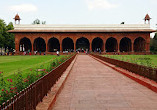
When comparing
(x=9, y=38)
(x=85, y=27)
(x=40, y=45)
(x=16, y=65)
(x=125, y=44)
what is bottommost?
(x=16, y=65)

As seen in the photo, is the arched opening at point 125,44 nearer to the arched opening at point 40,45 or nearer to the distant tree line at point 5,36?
the arched opening at point 40,45

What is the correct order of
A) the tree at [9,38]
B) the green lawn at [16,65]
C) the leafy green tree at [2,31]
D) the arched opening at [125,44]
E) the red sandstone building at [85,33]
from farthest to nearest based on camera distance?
1. the tree at [9,38]
2. the arched opening at [125,44]
3. the leafy green tree at [2,31]
4. the red sandstone building at [85,33]
5. the green lawn at [16,65]

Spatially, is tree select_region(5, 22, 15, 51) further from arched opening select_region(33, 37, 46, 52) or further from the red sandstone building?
arched opening select_region(33, 37, 46, 52)

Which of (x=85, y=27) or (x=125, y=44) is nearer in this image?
(x=85, y=27)

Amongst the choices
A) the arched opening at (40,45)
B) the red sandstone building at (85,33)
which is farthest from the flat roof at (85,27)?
the arched opening at (40,45)

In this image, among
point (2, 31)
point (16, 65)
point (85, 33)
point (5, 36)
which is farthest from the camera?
point (5, 36)

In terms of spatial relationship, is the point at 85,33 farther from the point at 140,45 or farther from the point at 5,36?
the point at 5,36

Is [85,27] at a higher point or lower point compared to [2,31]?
→ higher

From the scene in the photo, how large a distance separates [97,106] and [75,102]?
26.9 inches

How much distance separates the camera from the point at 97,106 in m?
4.62

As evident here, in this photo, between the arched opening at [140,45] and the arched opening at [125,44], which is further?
the arched opening at [125,44]

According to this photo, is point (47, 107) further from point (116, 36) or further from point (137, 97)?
point (116, 36)

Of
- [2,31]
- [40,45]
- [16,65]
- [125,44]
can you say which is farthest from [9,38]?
Answer: [16,65]

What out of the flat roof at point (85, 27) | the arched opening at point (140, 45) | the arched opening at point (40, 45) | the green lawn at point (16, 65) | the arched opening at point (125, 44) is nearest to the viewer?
the green lawn at point (16, 65)
